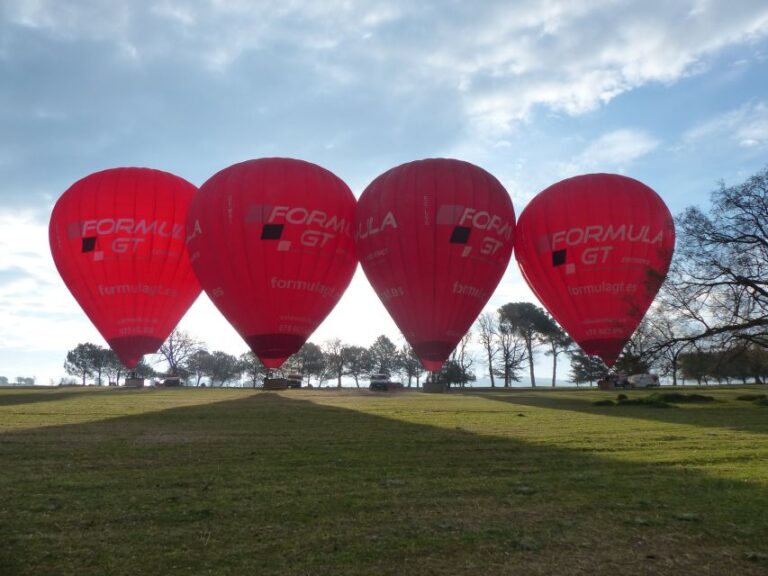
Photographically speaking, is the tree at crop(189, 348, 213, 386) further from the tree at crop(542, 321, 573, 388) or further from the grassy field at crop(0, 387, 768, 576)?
the grassy field at crop(0, 387, 768, 576)

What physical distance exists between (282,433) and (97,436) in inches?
151

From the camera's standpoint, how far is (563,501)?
7090mm

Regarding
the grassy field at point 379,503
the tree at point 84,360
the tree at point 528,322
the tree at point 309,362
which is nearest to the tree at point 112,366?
the tree at point 84,360

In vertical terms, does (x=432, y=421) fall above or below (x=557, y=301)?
below

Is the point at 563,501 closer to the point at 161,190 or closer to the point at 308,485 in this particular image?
the point at 308,485

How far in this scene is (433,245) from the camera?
2784 centimetres

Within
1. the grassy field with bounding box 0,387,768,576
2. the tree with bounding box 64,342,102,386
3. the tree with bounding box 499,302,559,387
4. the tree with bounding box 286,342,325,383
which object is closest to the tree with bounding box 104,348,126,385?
the tree with bounding box 64,342,102,386

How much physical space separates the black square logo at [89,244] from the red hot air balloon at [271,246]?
5735 millimetres

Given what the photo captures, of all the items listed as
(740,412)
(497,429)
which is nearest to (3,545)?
(497,429)

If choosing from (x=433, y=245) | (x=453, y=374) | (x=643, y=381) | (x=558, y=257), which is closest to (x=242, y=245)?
(x=433, y=245)

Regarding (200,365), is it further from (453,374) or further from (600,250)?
(600,250)

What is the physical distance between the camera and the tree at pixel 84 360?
423 ft

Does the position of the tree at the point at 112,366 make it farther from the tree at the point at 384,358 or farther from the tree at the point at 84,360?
the tree at the point at 384,358

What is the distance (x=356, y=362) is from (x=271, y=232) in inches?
3367
